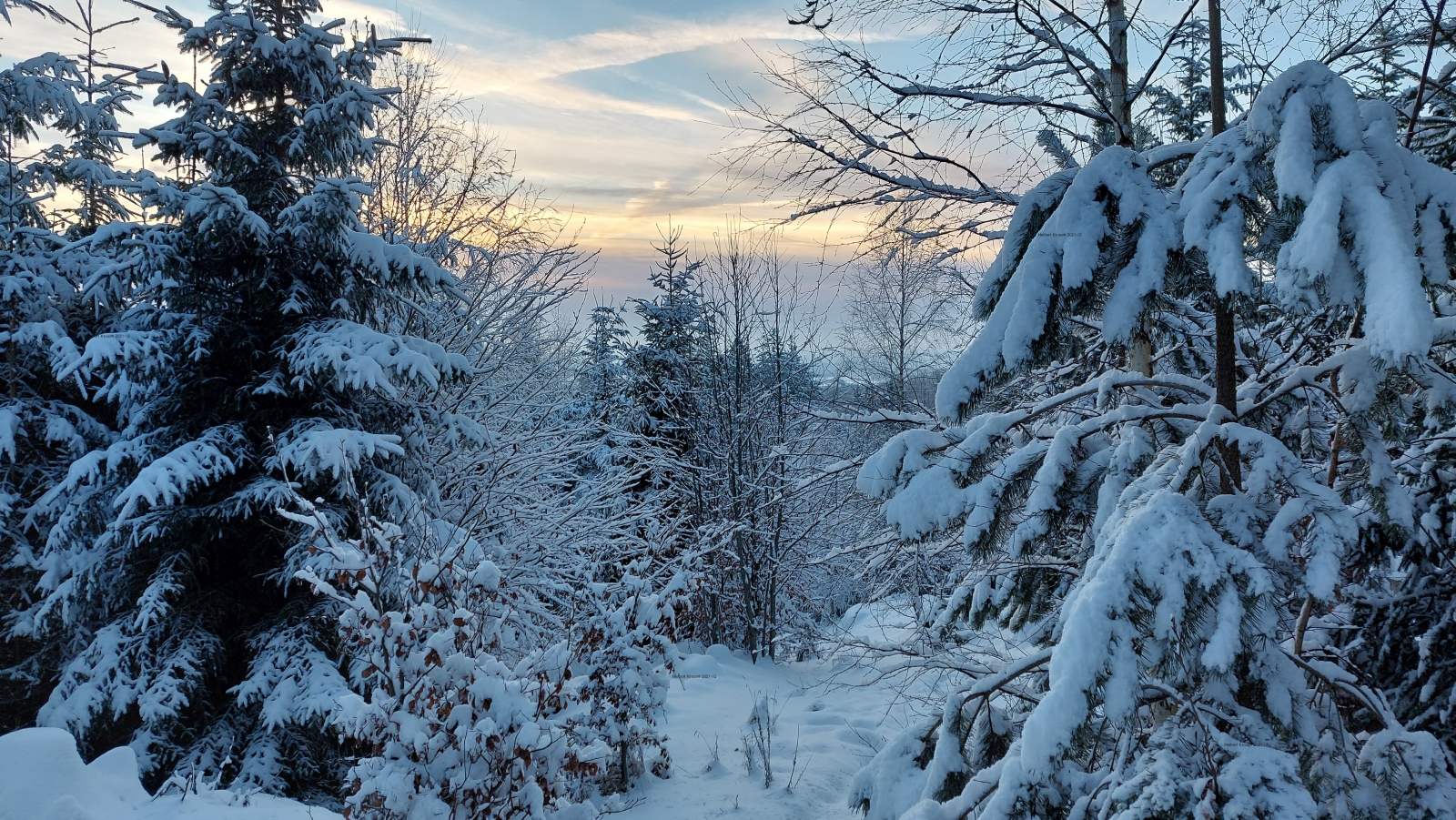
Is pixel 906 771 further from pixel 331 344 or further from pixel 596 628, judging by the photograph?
pixel 331 344

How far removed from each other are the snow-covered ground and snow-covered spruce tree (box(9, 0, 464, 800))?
2.05m

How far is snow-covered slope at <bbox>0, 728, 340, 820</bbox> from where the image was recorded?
7.55 feet

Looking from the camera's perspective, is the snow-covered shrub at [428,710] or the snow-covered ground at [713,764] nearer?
the snow-covered ground at [713,764]

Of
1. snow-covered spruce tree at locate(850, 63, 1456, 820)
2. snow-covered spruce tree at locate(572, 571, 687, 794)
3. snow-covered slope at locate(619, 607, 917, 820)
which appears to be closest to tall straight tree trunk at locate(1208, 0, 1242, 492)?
snow-covered spruce tree at locate(850, 63, 1456, 820)

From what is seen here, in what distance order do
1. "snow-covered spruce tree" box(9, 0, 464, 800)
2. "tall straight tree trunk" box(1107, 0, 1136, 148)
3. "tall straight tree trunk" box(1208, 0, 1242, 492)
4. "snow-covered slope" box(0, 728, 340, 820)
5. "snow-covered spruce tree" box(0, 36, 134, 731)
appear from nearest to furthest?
"tall straight tree trunk" box(1208, 0, 1242, 492) < "snow-covered slope" box(0, 728, 340, 820) < "tall straight tree trunk" box(1107, 0, 1136, 148) < "snow-covered spruce tree" box(9, 0, 464, 800) < "snow-covered spruce tree" box(0, 36, 134, 731)

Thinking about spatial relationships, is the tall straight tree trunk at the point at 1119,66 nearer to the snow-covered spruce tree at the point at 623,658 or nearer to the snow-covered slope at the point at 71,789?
the snow-covered spruce tree at the point at 623,658

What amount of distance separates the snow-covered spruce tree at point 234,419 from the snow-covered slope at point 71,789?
9.92ft

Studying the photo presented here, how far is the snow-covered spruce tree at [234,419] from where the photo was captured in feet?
19.6

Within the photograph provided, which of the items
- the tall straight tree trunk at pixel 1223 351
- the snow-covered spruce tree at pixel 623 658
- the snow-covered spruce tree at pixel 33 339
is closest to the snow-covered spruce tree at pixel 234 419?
the snow-covered spruce tree at pixel 33 339

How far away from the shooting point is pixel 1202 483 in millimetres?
2014

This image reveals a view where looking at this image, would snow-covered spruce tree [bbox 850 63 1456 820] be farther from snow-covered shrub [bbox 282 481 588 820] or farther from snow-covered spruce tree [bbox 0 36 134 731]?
snow-covered spruce tree [bbox 0 36 134 731]

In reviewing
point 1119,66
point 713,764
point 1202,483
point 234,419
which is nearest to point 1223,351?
point 1202,483

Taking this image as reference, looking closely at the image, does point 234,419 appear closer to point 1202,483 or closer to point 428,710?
point 428,710

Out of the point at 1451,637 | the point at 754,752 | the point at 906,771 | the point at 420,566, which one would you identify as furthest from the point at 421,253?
the point at 1451,637
